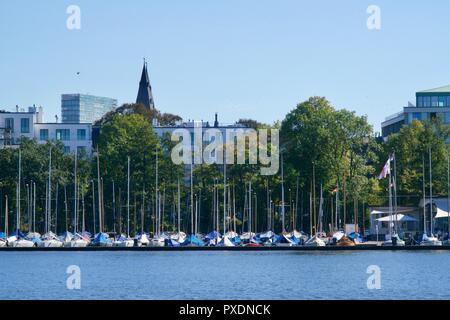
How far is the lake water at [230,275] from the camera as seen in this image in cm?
5228

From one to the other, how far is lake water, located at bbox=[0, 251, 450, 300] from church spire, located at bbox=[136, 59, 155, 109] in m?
98.4

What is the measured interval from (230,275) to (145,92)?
132186 mm

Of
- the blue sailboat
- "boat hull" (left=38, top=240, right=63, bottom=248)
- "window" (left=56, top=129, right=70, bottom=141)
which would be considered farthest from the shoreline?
"window" (left=56, top=129, right=70, bottom=141)

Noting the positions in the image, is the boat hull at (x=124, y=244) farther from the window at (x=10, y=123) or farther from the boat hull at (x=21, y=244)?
the window at (x=10, y=123)

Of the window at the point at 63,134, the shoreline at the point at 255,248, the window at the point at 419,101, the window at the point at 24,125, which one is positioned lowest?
the shoreline at the point at 255,248

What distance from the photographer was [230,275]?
65625 mm

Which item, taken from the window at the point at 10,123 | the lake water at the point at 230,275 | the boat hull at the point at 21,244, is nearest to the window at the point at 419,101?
the window at the point at 10,123

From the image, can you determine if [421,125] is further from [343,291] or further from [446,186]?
[343,291]

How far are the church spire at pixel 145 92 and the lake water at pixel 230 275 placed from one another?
9837 centimetres

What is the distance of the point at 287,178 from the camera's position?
390ft

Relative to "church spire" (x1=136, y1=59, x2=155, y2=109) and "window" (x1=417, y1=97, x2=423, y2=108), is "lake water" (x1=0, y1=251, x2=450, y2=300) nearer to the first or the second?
"window" (x1=417, y1=97, x2=423, y2=108)

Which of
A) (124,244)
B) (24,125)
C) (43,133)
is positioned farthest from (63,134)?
(124,244)

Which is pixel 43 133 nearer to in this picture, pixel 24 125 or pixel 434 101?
pixel 24 125
